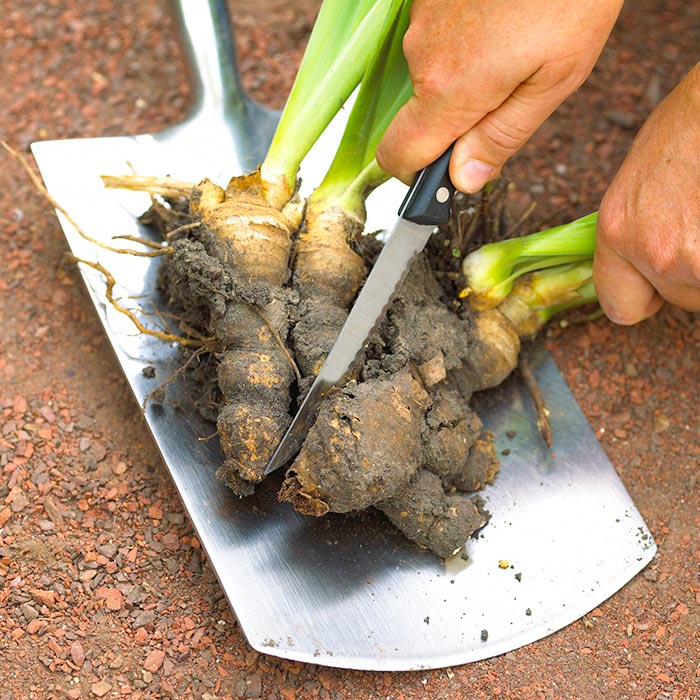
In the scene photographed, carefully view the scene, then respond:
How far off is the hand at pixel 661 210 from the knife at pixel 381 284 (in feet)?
1.10

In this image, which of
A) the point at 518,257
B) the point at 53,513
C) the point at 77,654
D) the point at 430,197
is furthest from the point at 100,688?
the point at 518,257

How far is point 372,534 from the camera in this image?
1.43 metres

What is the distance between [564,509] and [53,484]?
35.6 inches

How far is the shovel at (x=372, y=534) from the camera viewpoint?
133cm

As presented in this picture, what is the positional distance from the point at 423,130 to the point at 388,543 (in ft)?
2.18

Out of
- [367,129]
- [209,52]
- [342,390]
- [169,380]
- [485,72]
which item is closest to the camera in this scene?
[485,72]

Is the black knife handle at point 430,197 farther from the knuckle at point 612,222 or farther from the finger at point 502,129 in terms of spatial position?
the knuckle at point 612,222

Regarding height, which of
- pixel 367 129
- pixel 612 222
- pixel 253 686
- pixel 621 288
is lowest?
pixel 253 686

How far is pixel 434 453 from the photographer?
1400mm

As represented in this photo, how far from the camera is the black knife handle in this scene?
124cm

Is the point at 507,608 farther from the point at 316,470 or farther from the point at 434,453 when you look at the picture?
the point at 316,470

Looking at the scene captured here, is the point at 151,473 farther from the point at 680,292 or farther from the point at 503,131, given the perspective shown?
the point at 680,292

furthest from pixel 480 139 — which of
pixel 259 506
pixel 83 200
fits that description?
pixel 83 200

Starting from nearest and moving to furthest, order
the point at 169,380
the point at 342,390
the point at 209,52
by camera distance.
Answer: the point at 342,390 < the point at 169,380 < the point at 209,52
